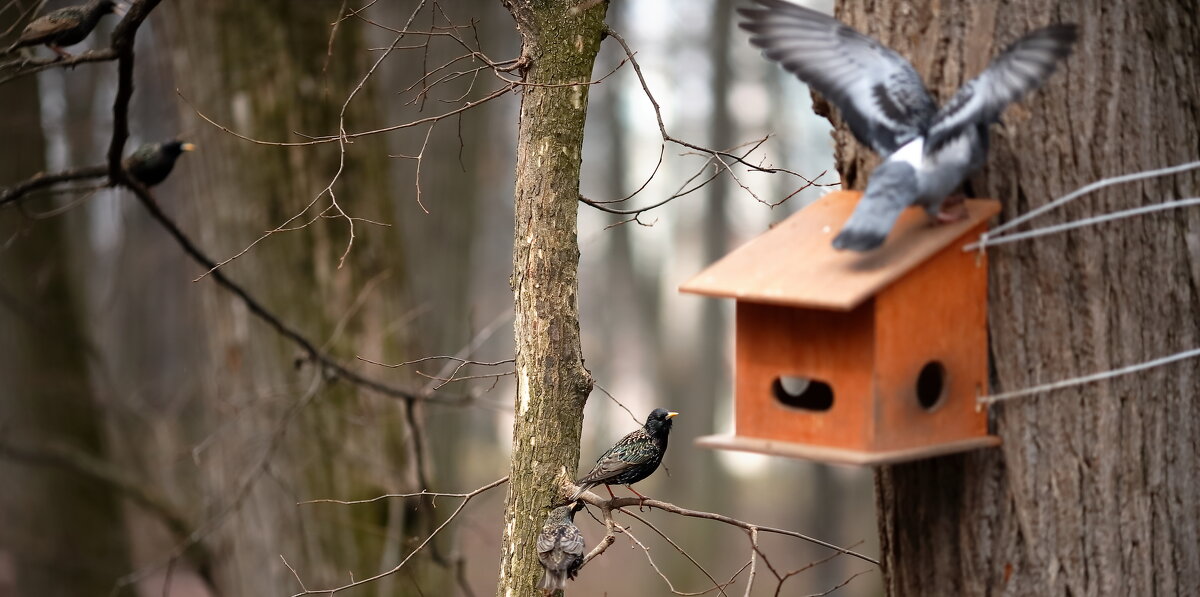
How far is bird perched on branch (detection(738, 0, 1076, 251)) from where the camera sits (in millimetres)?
2365

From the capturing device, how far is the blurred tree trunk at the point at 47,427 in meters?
7.36

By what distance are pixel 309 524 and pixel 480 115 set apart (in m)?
5.64

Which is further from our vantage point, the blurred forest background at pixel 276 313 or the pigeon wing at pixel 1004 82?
the blurred forest background at pixel 276 313

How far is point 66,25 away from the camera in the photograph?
142 inches

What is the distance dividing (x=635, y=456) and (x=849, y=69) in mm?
1336

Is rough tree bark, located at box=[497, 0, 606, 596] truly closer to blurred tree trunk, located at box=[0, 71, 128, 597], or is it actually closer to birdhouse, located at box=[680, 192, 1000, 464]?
birdhouse, located at box=[680, 192, 1000, 464]

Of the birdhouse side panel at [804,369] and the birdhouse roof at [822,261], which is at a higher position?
the birdhouse roof at [822,261]

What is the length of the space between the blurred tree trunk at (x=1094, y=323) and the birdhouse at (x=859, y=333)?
0.41ft

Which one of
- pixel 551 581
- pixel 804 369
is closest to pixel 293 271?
pixel 551 581

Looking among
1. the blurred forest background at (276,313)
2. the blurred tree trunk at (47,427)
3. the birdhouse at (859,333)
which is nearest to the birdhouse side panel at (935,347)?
the birdhouse at (859,333)

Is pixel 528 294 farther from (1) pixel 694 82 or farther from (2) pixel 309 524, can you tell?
(1) pixel 694 82

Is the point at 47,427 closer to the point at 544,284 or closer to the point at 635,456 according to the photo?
the point at 635,456

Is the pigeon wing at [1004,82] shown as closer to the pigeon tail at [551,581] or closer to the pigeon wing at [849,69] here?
the pigeon wing at [849,69]

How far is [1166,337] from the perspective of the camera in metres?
2.75
